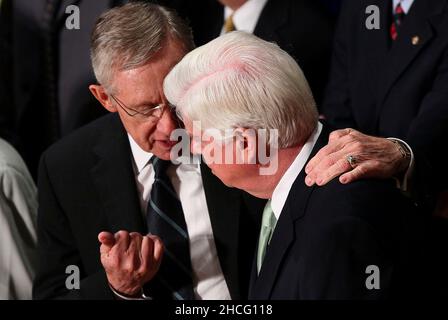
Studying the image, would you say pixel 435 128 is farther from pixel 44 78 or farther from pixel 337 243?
pixel 44 78

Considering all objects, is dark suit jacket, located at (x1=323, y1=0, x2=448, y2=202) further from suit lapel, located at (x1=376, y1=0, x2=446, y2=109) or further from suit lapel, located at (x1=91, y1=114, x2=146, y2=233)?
suit lapel, located at (x1=91, y1=114, x2=146, y2=233)

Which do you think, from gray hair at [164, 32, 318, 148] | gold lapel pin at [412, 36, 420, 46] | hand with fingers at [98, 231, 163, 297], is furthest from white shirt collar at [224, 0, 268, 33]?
hand with fingers at [98, 231, 163, 297]

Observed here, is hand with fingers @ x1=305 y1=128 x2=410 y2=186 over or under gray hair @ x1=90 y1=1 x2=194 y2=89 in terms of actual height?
under

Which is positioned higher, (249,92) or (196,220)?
(249,92)

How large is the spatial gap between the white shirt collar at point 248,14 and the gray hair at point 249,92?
3.41ft

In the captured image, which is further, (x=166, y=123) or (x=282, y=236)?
(x=166, y=123)

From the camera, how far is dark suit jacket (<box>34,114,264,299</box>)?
221 centimetres

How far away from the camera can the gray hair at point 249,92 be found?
1.75 metres

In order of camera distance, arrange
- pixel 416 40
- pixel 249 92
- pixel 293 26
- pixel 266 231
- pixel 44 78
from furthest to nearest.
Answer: pixel 44 78
pixel 293 26
pixel 416 40
pixel 266 231
pixel 249 92

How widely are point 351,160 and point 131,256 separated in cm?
59

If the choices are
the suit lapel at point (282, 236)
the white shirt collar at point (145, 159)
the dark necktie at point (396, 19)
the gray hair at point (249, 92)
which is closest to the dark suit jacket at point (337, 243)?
the suit lapel at point (282, 236)

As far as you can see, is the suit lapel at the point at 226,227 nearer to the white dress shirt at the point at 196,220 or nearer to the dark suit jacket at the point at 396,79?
the white dress shirt at the point at 196,220

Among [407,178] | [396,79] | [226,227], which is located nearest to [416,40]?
[396,79]

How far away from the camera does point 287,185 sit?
1.83m
